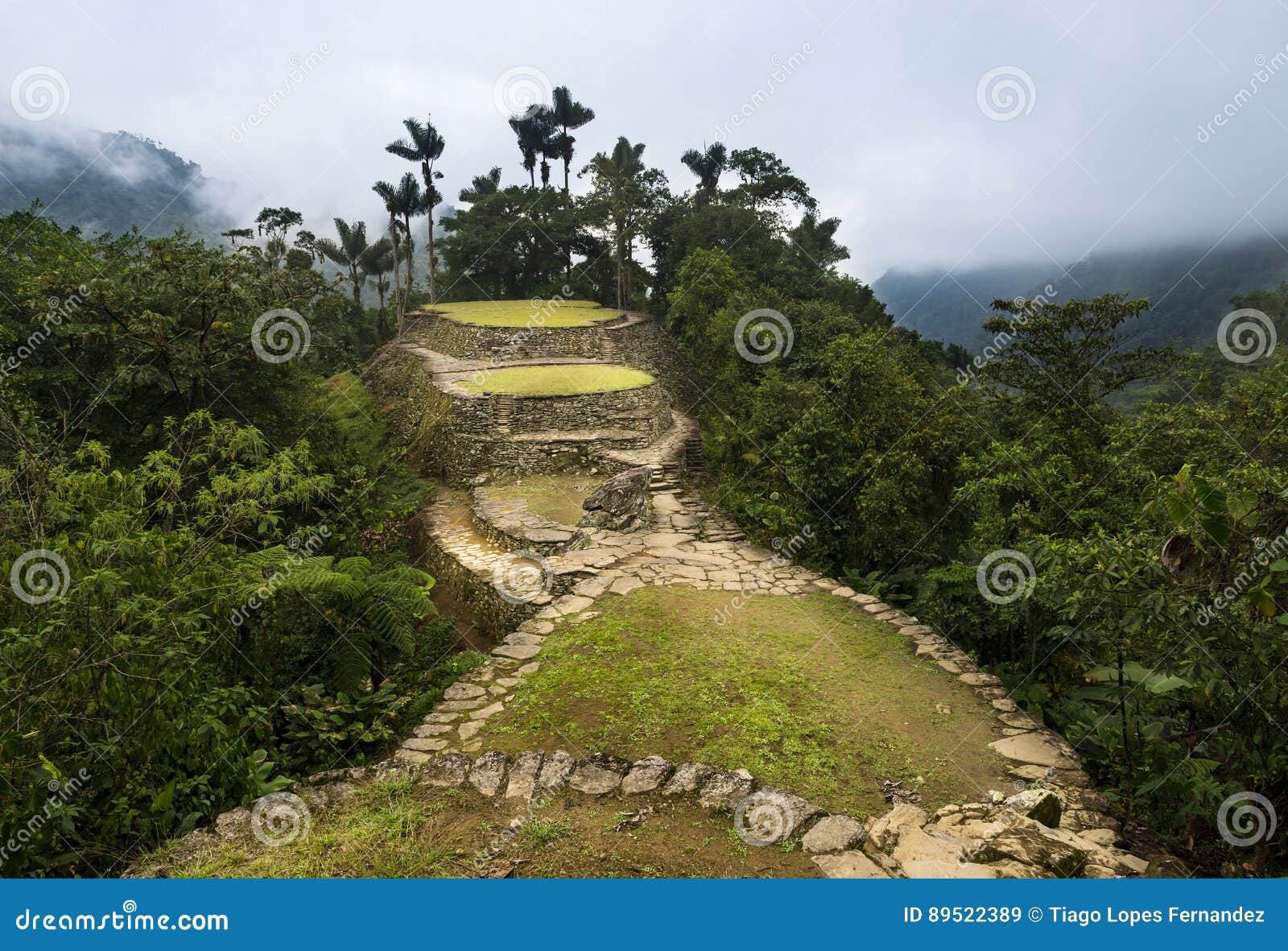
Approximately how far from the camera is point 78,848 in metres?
3.00

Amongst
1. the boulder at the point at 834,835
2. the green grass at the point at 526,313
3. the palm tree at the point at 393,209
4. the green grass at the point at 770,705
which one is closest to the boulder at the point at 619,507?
the green grass at the point at 770,705

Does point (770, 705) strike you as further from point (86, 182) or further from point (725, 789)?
point (86, 182)

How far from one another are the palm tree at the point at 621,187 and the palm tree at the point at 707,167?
2.87 metres

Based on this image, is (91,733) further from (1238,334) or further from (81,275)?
(1238,334)

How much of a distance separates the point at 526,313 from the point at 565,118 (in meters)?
13.2

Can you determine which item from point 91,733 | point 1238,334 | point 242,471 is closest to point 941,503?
point 1238,334

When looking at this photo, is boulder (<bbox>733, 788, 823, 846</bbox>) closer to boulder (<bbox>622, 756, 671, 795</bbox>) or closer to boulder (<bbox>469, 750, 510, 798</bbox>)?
boulder (<bbox>622, 756, 671, 795</bbox>)

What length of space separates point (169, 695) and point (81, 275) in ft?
25.7

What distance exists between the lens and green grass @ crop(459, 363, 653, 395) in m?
13.9

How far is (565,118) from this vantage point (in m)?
30.5

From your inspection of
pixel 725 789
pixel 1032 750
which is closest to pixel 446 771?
pixel 725 789

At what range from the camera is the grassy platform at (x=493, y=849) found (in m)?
2.90

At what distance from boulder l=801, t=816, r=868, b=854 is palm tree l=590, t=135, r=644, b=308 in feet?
82.5

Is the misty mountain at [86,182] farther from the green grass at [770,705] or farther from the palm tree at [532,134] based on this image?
the green grass at [770,705]
